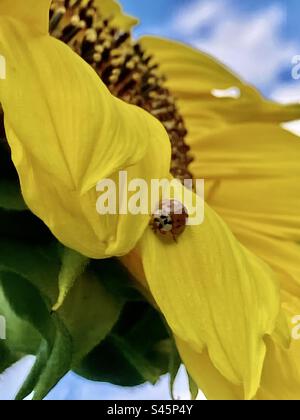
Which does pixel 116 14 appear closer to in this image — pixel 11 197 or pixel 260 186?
pixel 260 186

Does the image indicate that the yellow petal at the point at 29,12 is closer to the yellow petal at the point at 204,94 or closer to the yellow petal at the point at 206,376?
the yellow petal at the point at 206,376

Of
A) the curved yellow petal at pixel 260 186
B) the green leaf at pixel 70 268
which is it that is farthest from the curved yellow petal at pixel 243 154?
the green leaf at pixel 70 268

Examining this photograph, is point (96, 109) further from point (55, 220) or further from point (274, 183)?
point (274, 183)

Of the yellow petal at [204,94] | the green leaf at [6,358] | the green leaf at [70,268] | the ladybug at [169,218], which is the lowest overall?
the green leaf at [6,358]

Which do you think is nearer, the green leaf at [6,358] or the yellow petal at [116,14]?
the green leaf at [6,358]

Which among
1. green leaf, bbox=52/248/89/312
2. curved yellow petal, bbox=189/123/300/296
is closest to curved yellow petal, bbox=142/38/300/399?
curved yellow petal, bbox=189/123/300/296

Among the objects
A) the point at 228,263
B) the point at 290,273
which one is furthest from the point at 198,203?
the point at 290,273
